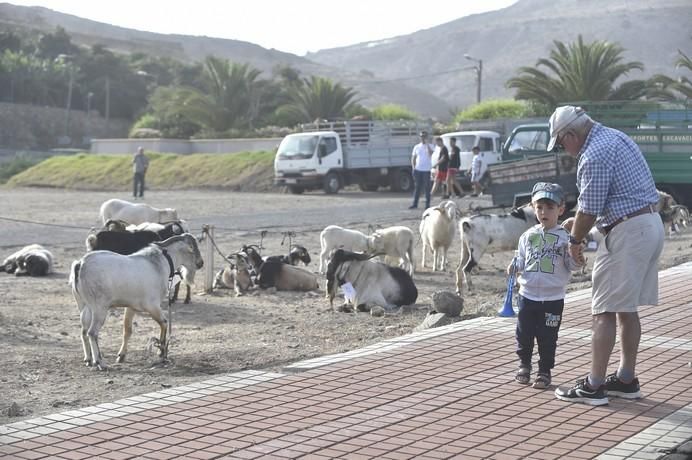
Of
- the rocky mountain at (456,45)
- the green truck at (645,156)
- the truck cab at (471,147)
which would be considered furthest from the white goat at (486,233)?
the rocky mountain at (456,45)

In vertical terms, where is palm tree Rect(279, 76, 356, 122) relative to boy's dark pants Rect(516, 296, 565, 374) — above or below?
above

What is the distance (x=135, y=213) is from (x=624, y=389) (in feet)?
48.5

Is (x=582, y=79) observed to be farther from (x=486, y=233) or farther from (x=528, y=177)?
(x=486, y=233)

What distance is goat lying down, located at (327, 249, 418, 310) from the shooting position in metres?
14.4

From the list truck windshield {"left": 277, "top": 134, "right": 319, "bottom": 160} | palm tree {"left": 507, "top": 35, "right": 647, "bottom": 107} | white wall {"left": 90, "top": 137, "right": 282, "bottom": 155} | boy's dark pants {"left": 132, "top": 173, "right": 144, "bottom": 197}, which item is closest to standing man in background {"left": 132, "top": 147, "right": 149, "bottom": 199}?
boy's dark pants {"left": 132, "top": 173, "right": 144, "bottom": 197}

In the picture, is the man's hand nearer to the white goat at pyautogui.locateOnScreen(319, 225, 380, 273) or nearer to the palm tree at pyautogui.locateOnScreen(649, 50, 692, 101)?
the white goat at pyautogui.locateOnScreen(319, 225, 380, 273)

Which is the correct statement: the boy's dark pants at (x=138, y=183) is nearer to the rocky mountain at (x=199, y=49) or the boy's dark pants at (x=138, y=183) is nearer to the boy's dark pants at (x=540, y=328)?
the boy's dark pants at (x=540, y=328)

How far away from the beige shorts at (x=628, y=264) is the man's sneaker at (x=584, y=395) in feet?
1.88

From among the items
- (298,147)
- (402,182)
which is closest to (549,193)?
(298,147)

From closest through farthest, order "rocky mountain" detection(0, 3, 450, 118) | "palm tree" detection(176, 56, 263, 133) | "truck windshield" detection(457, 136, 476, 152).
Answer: "truck windshield" detection(457, 136, 476, 152), "palm tree" detection(176, 56, 263, 133), "rocky mountain" detection(0, 3, 450, 118)

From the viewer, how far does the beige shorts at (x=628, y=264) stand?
8011mm

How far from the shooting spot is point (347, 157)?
42.1 metres

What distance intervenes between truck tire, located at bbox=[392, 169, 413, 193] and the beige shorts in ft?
115

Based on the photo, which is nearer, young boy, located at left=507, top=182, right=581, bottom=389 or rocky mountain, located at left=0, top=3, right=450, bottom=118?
young boy, located at left=507, top=182, right=581, bottom=389
